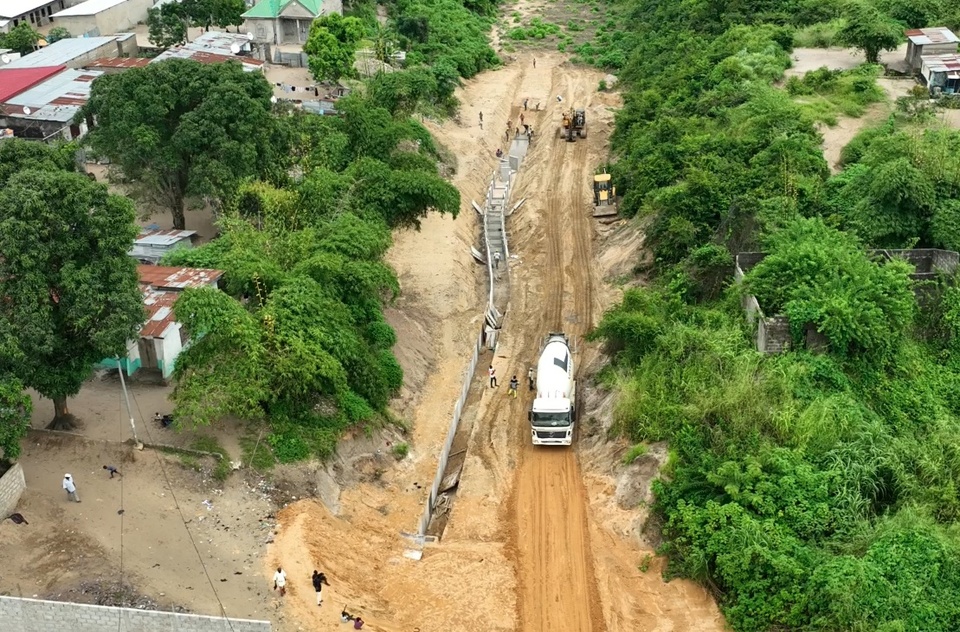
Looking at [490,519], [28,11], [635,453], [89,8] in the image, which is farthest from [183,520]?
[28,11]

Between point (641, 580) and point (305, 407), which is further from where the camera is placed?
point (305, 407)

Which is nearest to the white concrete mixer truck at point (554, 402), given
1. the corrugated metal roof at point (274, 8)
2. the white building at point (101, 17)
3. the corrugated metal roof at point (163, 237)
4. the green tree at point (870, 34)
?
the corrugated metal roof at point (163, 237)

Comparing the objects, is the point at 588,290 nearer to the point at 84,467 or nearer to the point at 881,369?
the point at 881,369

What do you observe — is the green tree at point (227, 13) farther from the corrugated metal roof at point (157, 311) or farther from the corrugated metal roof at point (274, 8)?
the corrugated metal roof at point (157, 311)

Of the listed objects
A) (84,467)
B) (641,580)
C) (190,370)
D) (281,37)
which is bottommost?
(641,580)

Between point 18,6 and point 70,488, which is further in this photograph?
point 18,6

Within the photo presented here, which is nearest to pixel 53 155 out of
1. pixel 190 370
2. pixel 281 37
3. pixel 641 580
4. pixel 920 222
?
pixel 190 370

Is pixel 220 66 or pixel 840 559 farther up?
pixel 220 66

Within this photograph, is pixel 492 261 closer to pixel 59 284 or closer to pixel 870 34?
pixel 59 284
